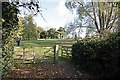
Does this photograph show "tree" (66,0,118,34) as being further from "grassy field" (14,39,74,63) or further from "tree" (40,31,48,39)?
"tree" (40,31,48,39)

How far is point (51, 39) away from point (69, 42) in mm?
963

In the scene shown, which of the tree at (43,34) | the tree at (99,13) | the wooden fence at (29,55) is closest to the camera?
the tree at (43,34)

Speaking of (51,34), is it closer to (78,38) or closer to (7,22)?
(78,38)

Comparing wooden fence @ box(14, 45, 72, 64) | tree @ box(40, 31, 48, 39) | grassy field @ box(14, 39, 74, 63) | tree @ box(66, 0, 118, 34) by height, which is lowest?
wooden fence @ box(14, 45, 72, 64)

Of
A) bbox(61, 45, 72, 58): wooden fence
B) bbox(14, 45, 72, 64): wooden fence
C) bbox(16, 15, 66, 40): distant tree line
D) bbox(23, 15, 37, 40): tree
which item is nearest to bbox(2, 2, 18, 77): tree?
bbox(16, 15, 66, 40): distant tree line

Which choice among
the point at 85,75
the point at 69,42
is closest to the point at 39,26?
the point at 69,42

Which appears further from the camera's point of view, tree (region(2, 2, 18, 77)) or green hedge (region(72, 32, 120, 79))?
tree (region(2, 2, 18, 77))

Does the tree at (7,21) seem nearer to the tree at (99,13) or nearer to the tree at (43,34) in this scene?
the tree at (43,34)

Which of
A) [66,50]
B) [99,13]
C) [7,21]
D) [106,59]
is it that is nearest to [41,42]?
[66,50]

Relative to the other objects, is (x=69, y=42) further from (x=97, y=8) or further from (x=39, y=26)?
(x=97, y=8)

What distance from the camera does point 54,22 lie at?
5.58 meters

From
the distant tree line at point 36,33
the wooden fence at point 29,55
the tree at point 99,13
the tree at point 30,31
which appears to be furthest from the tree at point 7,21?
the tree at point 99,13

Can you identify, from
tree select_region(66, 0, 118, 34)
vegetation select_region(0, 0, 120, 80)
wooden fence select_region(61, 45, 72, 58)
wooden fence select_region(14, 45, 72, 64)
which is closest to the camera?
vegetation select_region(0, 0, 120, 80)

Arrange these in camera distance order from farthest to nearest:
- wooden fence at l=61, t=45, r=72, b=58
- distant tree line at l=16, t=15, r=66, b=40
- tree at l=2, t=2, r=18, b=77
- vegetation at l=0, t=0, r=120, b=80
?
wooden fence at l=61, t=45, r=72, b=58 < distant tree line at l=16, t=15, r=66, b=40 < tree at l=2, t=2, r=18, b=77 < vegetation at l=0, t=0, r=120, b=80
